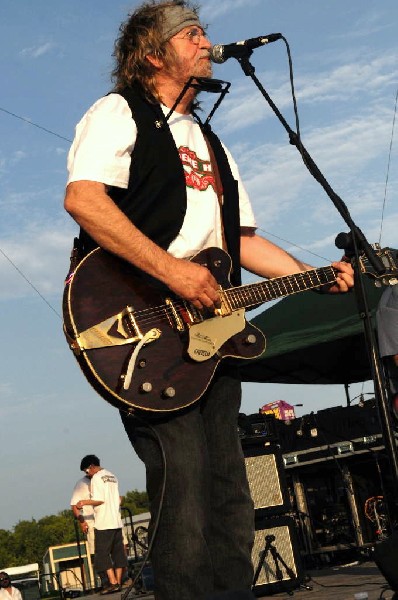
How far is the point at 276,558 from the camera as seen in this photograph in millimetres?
7648

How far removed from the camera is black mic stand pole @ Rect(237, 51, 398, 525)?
9.52 ft

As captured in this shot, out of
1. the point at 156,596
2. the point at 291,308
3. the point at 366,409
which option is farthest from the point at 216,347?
the point at 291,308

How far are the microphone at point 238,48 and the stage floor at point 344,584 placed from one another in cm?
325

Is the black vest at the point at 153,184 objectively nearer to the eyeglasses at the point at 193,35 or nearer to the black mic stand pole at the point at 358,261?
the eyeglasses at the point at 193,35

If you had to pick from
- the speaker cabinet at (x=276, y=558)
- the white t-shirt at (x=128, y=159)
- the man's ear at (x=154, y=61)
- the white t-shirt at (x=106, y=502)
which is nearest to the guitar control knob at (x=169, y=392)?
the white t-shirt at (x=128, y=159)

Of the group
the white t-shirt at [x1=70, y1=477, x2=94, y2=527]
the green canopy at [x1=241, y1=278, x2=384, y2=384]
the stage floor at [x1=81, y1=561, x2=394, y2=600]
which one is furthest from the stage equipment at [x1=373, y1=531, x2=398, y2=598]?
the white t-shirt at [x1=70, y1=477, x2=94, y2=527]

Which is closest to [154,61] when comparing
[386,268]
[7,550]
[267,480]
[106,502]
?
[386,268]

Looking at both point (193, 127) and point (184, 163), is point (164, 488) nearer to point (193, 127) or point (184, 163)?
point (184, 163)

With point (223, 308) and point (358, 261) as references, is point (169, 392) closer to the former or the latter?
point (223, 308)

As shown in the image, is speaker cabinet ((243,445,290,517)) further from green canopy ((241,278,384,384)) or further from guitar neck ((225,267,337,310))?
guitar neck ((225,267,337,310))

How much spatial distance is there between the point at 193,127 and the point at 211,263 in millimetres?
616

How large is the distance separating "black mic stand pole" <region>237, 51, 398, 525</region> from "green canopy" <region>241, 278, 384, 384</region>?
261 inches

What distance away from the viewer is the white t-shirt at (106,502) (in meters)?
12.4

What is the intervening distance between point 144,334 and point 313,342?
739cm
